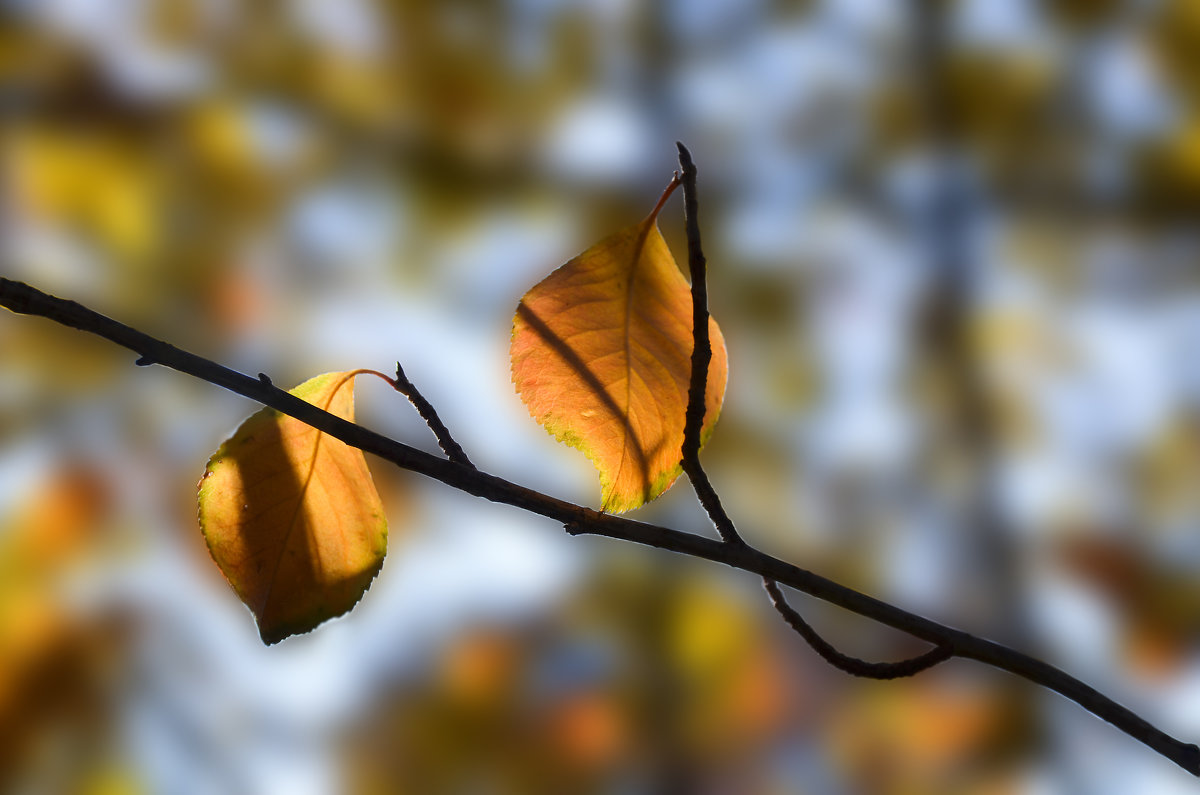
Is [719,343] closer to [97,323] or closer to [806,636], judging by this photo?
[806,636]

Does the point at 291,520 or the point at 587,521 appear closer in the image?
the point at 587,521

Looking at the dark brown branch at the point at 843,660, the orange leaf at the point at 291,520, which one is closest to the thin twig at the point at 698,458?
the dark brown branch at the point at 843,660

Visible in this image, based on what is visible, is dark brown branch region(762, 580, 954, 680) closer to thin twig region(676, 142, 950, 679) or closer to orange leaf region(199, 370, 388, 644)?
thin twig region(676, 142, 950, 679)

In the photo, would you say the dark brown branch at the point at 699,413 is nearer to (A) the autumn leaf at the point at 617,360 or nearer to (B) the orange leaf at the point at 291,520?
(A) the autumn leaf at the point at 617,360

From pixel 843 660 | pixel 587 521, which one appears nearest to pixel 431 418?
pixel 587 521

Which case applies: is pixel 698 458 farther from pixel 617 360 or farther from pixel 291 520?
pixel 291 520

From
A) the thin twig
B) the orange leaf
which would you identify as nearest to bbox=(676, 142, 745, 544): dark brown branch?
the thin twig
